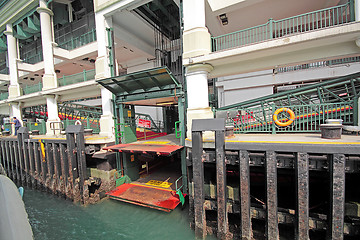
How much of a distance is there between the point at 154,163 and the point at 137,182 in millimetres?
3060

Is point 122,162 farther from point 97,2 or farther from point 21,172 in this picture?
point 97,2

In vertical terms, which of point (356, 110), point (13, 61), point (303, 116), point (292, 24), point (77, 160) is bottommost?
point (77, 160)

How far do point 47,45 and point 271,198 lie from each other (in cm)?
1953

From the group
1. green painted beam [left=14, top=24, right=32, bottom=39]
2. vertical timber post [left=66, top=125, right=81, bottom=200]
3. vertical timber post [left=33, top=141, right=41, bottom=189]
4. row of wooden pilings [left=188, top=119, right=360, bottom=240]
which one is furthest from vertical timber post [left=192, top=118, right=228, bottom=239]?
green painted beam [left=14, top=24, right=32, bottom=39]

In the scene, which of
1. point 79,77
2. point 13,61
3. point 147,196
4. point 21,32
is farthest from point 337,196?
point 13,61

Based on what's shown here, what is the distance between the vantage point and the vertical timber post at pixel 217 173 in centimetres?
486

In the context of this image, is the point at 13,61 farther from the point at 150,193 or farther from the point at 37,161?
the point at 150,193

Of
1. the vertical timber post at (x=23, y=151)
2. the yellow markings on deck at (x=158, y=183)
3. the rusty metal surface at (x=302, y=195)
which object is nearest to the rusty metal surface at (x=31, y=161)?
the vertical timber post at (x=23, y=151)

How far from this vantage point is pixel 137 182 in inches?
359

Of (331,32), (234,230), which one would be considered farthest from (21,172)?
(331,32)

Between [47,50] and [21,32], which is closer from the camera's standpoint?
[47,50]

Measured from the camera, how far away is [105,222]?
254 inches

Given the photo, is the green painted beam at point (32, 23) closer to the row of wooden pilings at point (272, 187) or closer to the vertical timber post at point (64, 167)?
the vertical timber post at point (64, 167)

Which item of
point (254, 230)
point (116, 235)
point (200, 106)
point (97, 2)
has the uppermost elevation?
point (97, 2)
